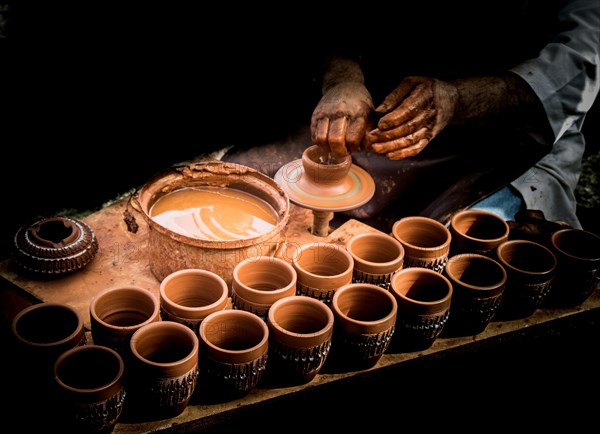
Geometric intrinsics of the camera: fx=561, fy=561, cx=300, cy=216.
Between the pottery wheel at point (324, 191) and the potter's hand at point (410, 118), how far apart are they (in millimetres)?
224

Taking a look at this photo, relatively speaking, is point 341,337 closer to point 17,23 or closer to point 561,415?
point 561,415

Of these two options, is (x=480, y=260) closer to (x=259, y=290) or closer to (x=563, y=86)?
(x=259, y=290)

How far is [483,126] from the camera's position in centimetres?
276

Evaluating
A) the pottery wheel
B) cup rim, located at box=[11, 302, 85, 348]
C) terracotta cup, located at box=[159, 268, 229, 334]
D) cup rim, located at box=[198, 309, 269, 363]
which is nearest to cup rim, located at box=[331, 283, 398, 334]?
cup rim, located at box=[198, 309, 269, 363]

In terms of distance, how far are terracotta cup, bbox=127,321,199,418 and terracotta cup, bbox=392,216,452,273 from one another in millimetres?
979

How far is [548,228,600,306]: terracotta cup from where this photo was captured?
2.41 meters

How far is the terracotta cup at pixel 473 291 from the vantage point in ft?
7.05

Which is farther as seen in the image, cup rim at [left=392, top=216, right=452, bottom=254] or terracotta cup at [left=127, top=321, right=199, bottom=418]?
cup rim at [left=392, top=216, right=452, bottom=254]

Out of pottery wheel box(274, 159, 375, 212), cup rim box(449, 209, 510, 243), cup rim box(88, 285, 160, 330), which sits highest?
pottery wheel box(274, 159, 375, 212)

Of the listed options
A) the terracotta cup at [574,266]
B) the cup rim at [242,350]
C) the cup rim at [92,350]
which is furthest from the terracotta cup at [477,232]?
the cup rim at [92,350]

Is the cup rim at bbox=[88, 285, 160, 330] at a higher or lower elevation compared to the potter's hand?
lower

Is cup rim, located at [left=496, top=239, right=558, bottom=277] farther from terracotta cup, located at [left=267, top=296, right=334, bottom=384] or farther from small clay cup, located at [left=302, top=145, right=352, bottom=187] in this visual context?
terracotta cup, located at [left=267, top=296, right=334, bottom=384]

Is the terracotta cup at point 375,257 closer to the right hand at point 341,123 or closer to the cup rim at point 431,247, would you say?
the cup rim at point 431,247

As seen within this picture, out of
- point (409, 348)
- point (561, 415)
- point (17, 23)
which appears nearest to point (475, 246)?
point (409, 348)
